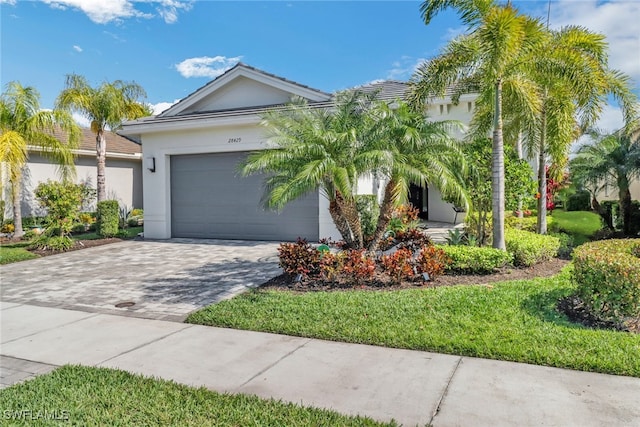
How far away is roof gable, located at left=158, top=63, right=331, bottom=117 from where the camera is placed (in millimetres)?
14094

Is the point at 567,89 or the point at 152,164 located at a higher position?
the point at 567,89

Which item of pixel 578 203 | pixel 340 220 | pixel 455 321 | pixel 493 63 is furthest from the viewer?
pixel 578 203

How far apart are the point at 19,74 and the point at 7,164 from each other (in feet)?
11.1

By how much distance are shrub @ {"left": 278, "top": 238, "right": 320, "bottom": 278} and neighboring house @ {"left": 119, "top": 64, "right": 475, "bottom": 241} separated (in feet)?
16.1

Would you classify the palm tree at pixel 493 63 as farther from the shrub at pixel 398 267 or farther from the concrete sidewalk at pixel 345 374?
the concrete sidewalk at pixel 345 374

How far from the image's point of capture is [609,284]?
5.11 meters

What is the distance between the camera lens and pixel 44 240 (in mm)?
12609

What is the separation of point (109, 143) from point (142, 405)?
21342 mm

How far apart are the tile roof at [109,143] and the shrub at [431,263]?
1696 centimetres

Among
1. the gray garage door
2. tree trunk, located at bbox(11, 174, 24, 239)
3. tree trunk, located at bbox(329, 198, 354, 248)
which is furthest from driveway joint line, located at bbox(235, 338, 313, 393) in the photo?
tree trunk, located at bbox(11, 174, 24, 239)

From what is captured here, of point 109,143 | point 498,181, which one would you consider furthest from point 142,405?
point 109,143

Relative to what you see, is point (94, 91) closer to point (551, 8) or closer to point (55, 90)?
point (55, 90)

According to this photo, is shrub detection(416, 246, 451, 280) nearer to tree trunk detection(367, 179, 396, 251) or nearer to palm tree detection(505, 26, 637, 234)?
tree trunk detection(367, 179, 396, 251)

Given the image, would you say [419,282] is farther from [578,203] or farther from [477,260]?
[578,203]
